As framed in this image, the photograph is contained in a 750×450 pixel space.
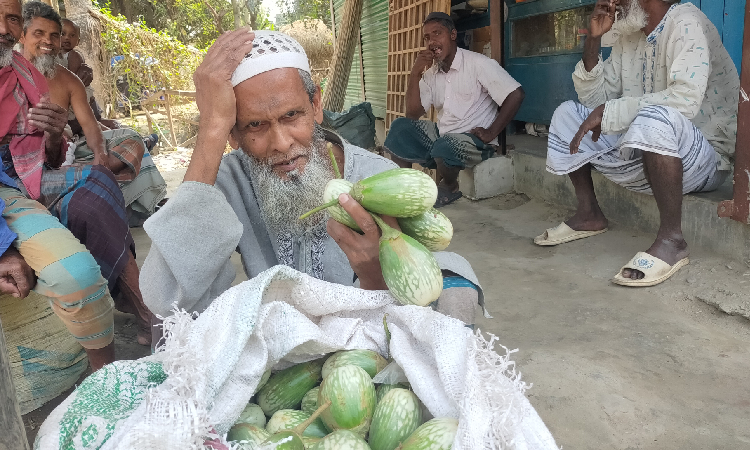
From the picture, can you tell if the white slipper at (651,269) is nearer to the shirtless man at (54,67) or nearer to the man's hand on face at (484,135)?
the man's hand on face at (484,135)

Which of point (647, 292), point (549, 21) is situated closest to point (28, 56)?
point (647, 292)

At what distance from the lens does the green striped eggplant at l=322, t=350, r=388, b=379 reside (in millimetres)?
1343

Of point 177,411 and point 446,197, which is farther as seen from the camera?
point 446,197

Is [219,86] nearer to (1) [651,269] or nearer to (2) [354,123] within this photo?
(1) [651,269]

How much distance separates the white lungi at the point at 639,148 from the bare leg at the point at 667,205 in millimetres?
69

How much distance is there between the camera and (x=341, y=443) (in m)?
1.10

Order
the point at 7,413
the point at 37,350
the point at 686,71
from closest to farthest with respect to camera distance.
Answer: the point at 7,413 → the point at 37,350 → the point at 686,71

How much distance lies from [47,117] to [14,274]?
1.06m

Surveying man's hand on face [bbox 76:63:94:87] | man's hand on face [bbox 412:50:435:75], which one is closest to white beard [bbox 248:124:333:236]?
man's hand on face [bbox 412:50:435:75]

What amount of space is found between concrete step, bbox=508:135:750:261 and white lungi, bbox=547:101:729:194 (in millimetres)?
144

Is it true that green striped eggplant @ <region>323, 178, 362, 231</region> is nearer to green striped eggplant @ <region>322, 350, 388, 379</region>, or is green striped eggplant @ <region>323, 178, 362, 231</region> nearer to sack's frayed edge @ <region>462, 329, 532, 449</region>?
green striped eggplant @ <region>322, 350, 388, 379</region>

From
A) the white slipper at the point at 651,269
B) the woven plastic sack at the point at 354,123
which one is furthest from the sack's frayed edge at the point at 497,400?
the woven plastic sack at the point at 354,123

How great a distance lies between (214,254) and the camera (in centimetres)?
163

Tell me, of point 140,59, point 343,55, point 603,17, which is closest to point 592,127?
point 603,17
